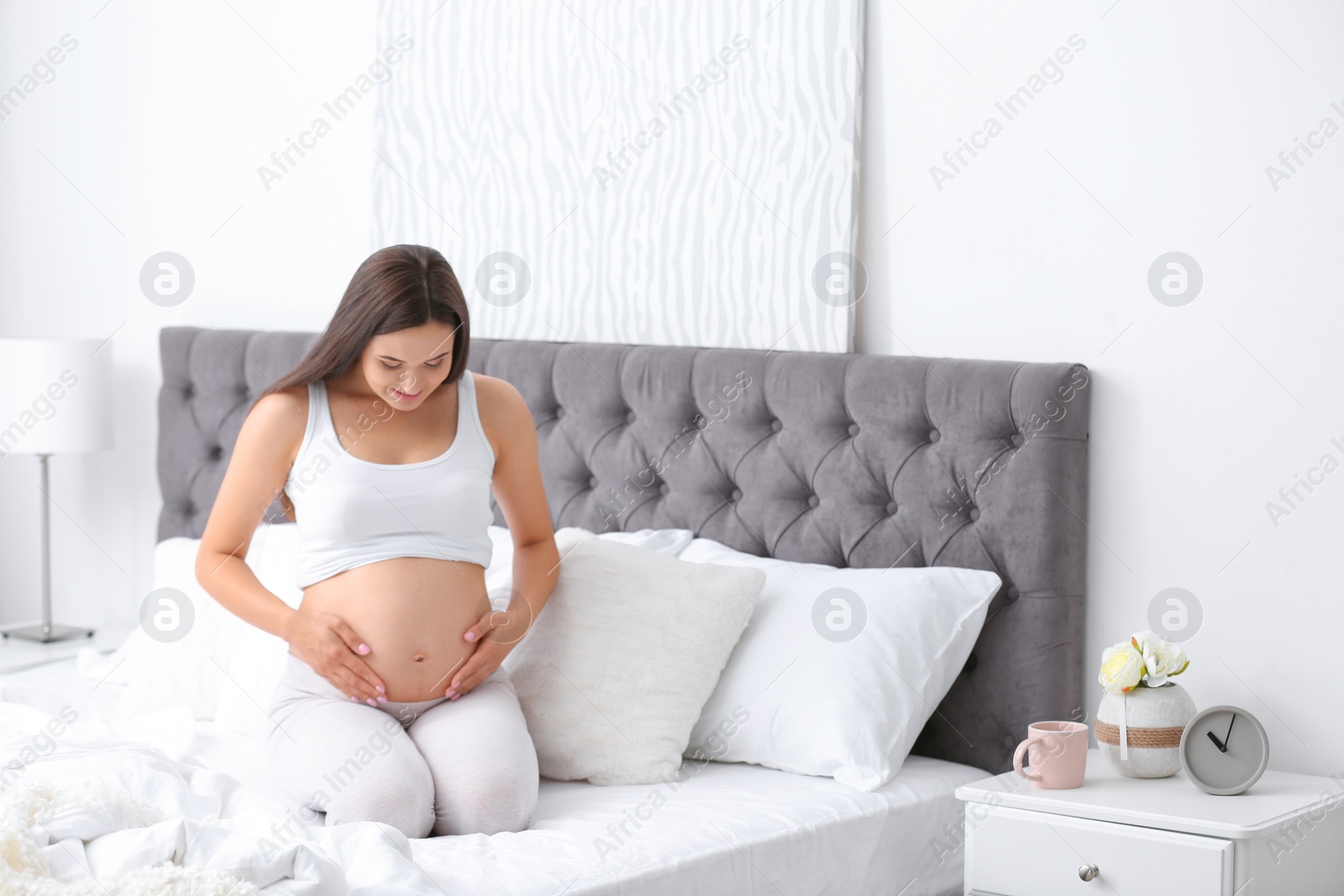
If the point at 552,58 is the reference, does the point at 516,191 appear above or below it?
below

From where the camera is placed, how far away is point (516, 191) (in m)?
2.71

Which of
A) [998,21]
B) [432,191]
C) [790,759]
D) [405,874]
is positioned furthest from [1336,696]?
[432,191]

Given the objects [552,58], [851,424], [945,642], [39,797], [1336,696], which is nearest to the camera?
[39,797]

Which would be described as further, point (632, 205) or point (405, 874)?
point (632, 205)

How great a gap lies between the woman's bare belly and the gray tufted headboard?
0.60m

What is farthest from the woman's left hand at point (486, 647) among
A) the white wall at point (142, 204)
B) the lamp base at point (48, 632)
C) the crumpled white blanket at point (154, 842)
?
the lamp base at point (48, 632)

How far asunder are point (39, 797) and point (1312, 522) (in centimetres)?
168

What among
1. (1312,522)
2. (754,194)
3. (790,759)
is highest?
(754,194)

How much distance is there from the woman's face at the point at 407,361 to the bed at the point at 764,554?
0.58 meters

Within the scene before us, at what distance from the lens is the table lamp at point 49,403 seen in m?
3.07

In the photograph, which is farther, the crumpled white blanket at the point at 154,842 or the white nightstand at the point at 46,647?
the white nightstand at the point at 46,647

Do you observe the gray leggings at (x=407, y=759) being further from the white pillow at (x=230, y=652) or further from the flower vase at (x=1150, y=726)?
the flower vase at (x=1150, y=726)

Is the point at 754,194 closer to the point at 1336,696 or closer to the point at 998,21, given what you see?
the point at 998,21

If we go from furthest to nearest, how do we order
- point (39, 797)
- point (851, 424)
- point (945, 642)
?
point (851, 424), point (945, 642), point (39, 797)
